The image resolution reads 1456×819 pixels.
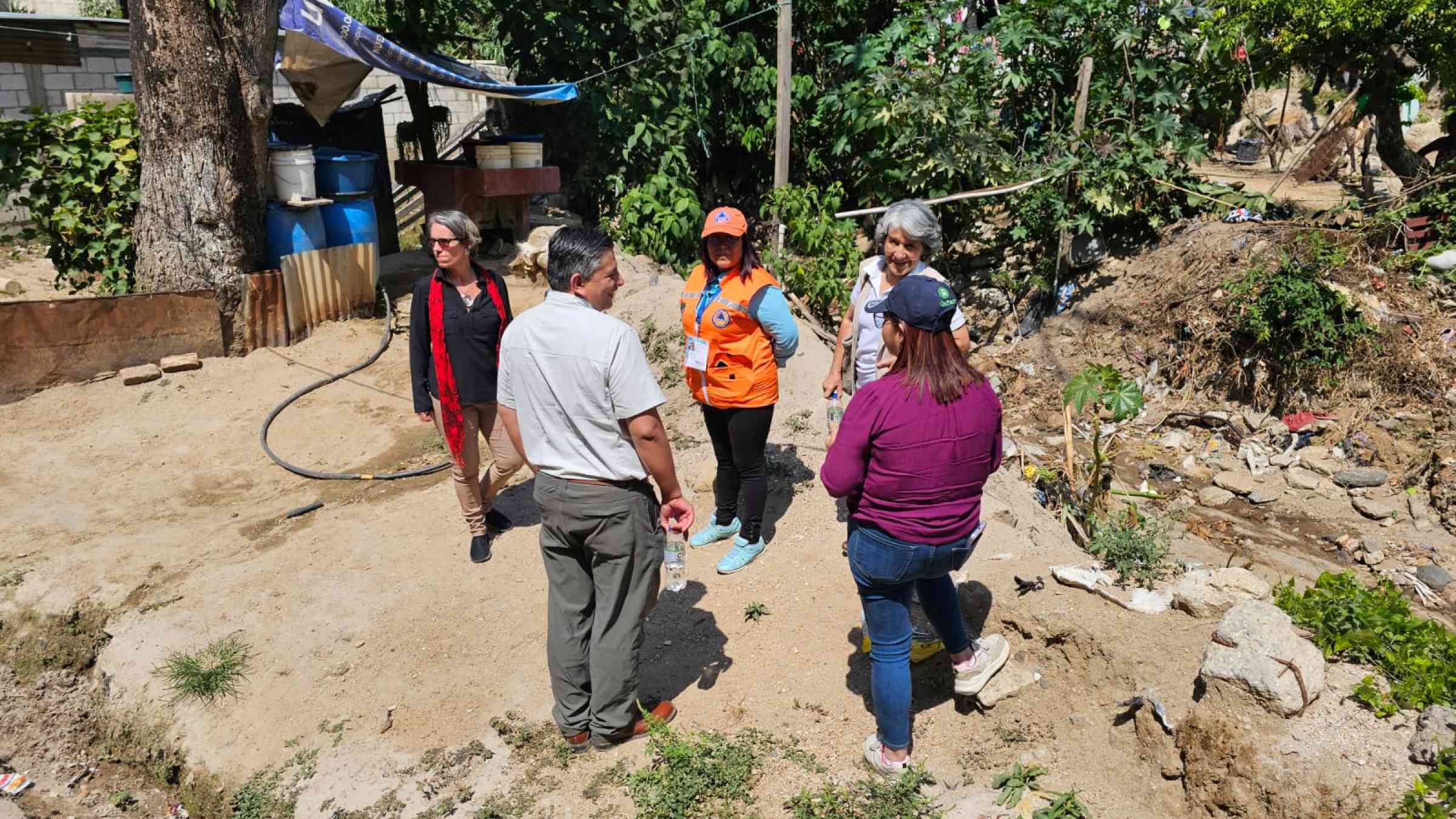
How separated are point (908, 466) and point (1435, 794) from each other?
5.25 ft

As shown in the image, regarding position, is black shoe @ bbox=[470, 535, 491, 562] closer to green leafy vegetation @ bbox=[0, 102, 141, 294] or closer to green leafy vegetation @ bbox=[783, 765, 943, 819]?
green leafy vegetation @ bbox=[783, 765, 943, 819]

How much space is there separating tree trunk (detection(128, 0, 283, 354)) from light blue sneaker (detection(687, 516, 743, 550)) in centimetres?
459

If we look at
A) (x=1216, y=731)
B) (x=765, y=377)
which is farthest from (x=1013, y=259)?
(x=1216, y=731)

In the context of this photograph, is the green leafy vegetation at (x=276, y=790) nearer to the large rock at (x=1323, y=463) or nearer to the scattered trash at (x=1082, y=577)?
the scattered trash at (x=1082, y=577)

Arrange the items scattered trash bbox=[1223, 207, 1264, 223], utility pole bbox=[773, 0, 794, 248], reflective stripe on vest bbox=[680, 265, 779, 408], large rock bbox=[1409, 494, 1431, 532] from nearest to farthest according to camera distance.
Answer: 1. reflective stripe on vest bbox=[680, 265, 779, 408]
2. large rock bbox=[1409, 494, 1431, 532]
3. scattered trash bbox=[1223, 207, 1264, 223]
4. utility pole bbox=[773, 0, 794, 248]

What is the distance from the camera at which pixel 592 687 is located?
10.7ft

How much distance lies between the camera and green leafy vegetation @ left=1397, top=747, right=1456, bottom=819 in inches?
93.9

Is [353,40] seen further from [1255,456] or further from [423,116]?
[1255,456]

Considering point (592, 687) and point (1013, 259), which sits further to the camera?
point (1013, 259)

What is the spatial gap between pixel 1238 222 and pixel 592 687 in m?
6.81

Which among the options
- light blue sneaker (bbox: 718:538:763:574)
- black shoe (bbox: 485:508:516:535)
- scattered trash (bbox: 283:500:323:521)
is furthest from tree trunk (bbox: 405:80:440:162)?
light blue sneaker (bbox: 718:538:763:574)

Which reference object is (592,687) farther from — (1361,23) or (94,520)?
(1361,23)

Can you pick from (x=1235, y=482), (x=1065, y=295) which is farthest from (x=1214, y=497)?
(x=1065, y=295)

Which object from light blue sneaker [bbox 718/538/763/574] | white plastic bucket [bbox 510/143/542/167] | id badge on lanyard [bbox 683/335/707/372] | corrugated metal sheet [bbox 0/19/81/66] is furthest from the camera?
corrugated metal sheet [bbox 0/19/81/66]
